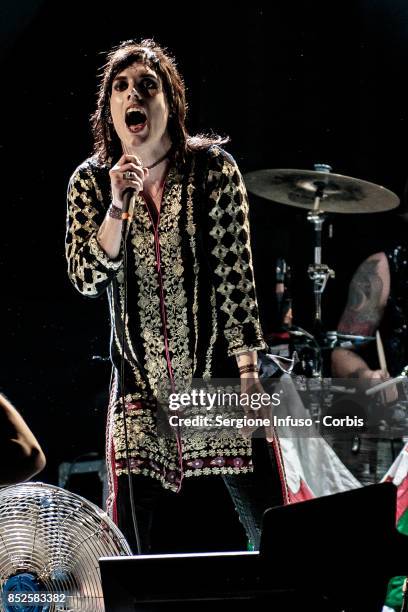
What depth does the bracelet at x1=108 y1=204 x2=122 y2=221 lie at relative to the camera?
8.09 ft

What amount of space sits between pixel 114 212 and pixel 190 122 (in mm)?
1354

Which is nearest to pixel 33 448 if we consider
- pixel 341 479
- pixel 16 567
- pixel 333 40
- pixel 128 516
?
pixel 16 567

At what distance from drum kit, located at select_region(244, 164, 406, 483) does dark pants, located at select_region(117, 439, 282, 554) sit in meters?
1.21

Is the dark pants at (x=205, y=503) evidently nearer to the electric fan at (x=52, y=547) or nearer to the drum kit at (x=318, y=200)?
the electric fan at (x=52, y=547)

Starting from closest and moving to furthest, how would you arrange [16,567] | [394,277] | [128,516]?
1. [16,567]
2. [128,516]
3. [394,277]

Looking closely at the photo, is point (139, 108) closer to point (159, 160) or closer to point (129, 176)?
point (159, 160)

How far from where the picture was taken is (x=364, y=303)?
4.54 meters

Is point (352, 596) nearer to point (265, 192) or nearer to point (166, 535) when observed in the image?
point (166, 535)

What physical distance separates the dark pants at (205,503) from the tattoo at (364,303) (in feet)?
5.88

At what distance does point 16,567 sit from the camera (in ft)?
7.39

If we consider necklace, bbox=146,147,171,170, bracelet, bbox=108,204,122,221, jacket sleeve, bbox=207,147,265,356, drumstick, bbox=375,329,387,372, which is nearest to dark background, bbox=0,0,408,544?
drumstick, bbox=375,329,387,372

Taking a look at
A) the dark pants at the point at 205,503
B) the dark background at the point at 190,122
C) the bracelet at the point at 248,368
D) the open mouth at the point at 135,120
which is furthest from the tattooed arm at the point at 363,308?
the open mouth at the point at 135,120

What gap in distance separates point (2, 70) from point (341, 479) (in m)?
2.06

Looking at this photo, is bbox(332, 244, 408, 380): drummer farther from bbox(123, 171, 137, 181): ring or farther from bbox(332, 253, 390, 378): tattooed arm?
bbox(123, 171, 137, 181): ring
